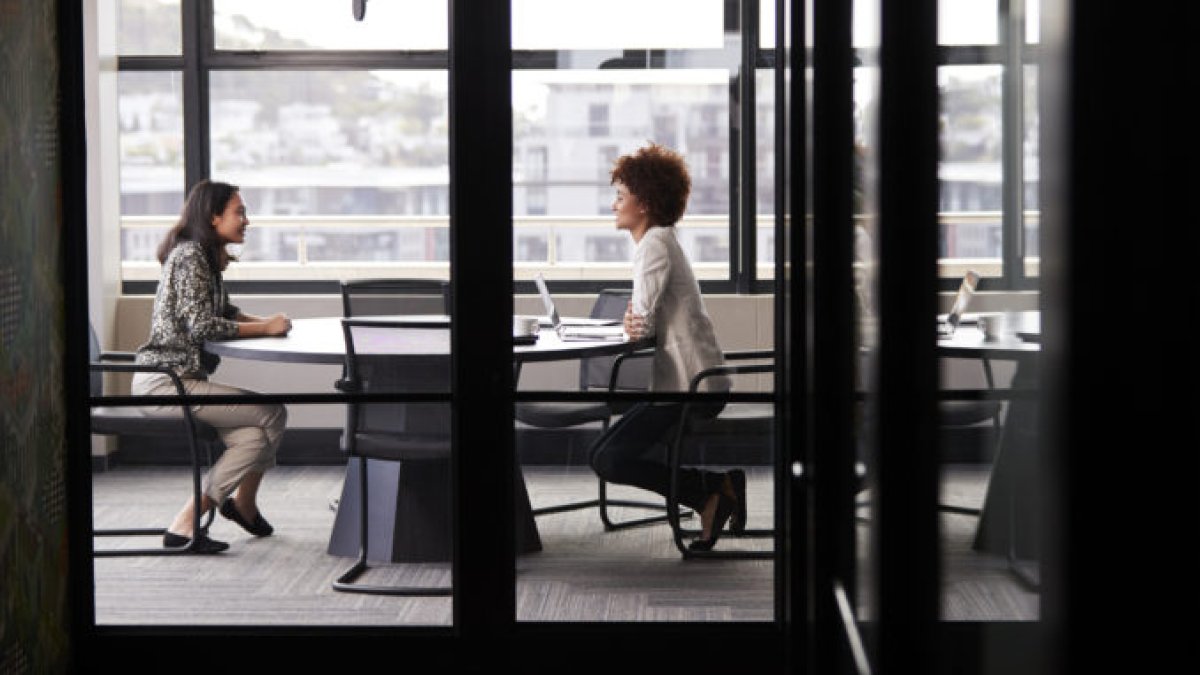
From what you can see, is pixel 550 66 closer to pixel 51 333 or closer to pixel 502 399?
pixel 502 399

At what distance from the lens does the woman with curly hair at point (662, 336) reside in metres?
2.81

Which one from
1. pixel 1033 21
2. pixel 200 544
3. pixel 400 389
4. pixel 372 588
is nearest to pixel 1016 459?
pixel 1033 21

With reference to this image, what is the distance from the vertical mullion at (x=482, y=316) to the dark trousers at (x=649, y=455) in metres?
0.18

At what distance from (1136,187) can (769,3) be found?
2.45m

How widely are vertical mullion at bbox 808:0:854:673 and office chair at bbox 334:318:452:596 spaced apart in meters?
1.35

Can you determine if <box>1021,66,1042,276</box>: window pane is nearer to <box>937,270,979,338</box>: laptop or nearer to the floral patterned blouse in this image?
<box>937,270,979,338</box>: laptop

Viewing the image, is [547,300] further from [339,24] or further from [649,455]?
[339,24]

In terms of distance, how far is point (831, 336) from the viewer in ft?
5.20

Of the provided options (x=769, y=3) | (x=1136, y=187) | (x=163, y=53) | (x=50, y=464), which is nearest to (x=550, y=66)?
(x=769, y=3)

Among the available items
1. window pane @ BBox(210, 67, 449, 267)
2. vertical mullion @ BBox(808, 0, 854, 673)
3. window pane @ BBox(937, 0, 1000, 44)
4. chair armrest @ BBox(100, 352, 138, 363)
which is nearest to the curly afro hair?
window pane @ BBox(210, 67, 449, 267)

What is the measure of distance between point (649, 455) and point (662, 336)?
0.74 feet

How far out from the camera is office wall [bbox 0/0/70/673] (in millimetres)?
2559

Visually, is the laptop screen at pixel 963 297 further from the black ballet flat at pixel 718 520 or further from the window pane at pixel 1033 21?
the black ballet flat at pixel 718 520

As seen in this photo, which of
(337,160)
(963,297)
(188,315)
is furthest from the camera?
(337,160)
